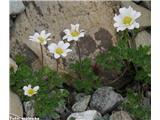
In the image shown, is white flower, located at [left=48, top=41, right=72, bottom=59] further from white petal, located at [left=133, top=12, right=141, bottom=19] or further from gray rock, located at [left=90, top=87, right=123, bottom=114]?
white petal, located at [left=133, top=12, right=141, bottom=19]

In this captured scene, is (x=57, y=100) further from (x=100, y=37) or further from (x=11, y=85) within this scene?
(x=100, y=37)

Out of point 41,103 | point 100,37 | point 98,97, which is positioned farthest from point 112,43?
point 41,103

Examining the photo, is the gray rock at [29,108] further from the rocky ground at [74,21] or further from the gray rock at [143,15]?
the gray rock at [143,15]

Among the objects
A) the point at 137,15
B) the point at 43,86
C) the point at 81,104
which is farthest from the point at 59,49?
the point at 137,15

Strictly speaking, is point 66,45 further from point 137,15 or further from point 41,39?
point 137,15

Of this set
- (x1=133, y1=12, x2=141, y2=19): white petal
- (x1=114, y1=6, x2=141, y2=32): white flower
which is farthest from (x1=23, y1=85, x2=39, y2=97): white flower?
(x1=133, y1=12, x2=141, y2=19): white petal
